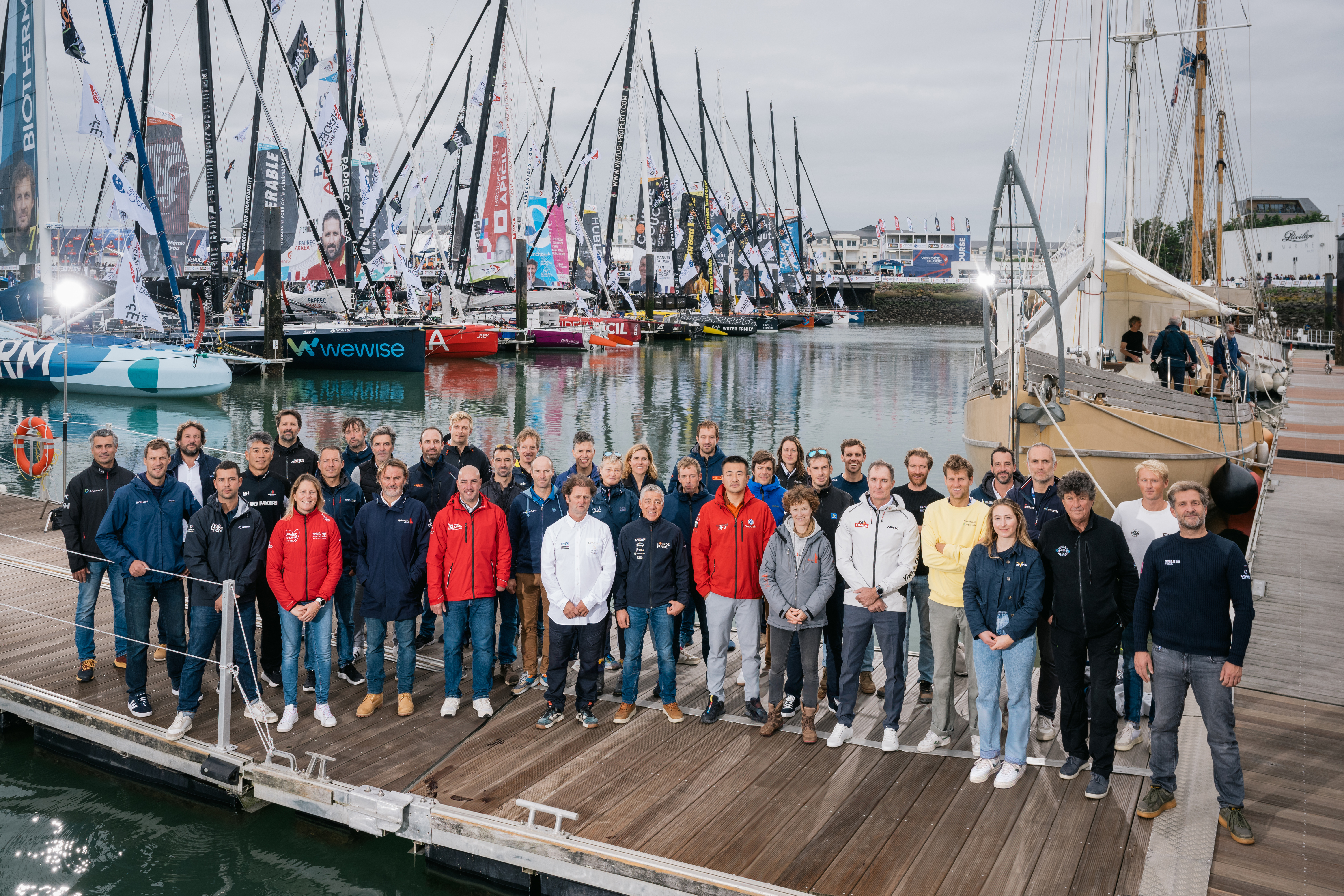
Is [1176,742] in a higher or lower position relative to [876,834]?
higher

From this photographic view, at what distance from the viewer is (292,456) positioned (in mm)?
6859

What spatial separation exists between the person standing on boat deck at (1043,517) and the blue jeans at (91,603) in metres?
5.61

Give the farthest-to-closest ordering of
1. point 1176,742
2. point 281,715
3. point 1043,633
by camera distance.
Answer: point 281,715 → point 1043,633 → point 1176,742

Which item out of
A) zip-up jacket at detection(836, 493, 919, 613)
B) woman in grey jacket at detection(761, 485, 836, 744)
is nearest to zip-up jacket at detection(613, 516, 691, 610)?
woman in grey jacket at detection(761, 485, 836, 744)

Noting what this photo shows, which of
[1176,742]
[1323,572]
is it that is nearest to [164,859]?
[1176,742]

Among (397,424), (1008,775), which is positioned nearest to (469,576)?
(1008,775)

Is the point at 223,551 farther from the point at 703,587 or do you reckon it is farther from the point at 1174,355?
the point at 1174,355

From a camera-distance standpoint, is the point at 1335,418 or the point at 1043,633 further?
the point at 1335,418

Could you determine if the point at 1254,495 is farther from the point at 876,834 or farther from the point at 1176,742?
the point at 876,834

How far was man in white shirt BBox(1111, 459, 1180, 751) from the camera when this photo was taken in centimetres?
511

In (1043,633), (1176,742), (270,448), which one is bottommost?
(1176,742)

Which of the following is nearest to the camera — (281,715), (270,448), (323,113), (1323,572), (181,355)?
(281,715)

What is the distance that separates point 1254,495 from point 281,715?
494 inches

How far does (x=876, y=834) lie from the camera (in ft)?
14.6
